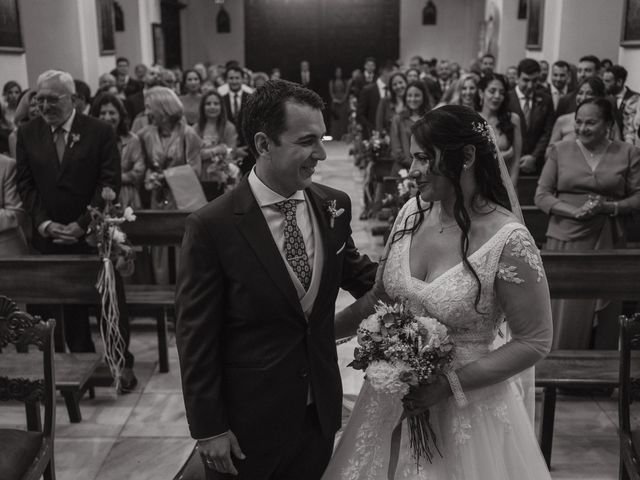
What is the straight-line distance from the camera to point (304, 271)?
2.28 metres

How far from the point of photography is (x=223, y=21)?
2530 cm

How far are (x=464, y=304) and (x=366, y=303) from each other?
41 centimetres

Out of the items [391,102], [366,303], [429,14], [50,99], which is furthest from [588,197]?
[429,14]

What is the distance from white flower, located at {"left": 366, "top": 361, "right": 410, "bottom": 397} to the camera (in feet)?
7.32

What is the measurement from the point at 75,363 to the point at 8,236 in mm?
1377

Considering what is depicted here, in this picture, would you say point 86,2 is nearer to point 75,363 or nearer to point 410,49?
point 75,363

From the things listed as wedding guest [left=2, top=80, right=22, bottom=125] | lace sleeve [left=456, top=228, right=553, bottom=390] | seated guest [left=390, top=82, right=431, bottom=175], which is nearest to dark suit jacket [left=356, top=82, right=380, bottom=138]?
seated guest [left=390, top=82, right=431, bottom=175]

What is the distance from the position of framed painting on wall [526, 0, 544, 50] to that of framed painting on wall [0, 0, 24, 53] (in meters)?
8.87

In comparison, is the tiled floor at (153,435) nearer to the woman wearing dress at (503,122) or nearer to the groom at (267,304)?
the groom at (267,304)

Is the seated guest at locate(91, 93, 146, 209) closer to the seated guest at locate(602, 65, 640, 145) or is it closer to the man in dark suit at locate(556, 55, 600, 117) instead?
the seated guest at locate(602, 65, 640, 145)

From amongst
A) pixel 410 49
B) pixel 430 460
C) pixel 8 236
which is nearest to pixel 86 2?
pixel 8 236

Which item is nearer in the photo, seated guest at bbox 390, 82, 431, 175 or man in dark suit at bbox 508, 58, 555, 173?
man in dark suit at bbox 508, 58, 555, 173

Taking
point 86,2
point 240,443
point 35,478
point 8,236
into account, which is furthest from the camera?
point 86,2

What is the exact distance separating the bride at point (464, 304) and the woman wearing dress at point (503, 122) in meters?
3.82
